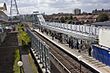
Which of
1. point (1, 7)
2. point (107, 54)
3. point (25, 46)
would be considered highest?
point (1, 7)

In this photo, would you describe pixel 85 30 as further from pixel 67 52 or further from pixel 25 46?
pixel 25 46

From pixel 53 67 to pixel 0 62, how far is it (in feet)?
39.5

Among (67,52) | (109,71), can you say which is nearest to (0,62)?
(67,52)

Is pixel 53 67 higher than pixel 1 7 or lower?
lower

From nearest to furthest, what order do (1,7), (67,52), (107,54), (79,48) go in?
(107,54) → (67,52) → (79,48) → (1,7)

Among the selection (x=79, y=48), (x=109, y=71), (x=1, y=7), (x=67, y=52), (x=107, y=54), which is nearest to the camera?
(x=109, y=71)

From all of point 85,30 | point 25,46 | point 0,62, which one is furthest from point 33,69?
point 25,46

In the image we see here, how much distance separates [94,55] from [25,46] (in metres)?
26.9

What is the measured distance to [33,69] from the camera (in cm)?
3600

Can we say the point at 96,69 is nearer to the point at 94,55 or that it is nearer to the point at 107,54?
the point at 107,54

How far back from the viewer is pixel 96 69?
27438 mm

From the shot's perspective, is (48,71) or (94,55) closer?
(48,71)

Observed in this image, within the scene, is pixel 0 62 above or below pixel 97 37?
below

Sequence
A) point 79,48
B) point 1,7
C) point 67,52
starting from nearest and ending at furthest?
1. point 67,52
2. point 79,48
3. point 1,7
